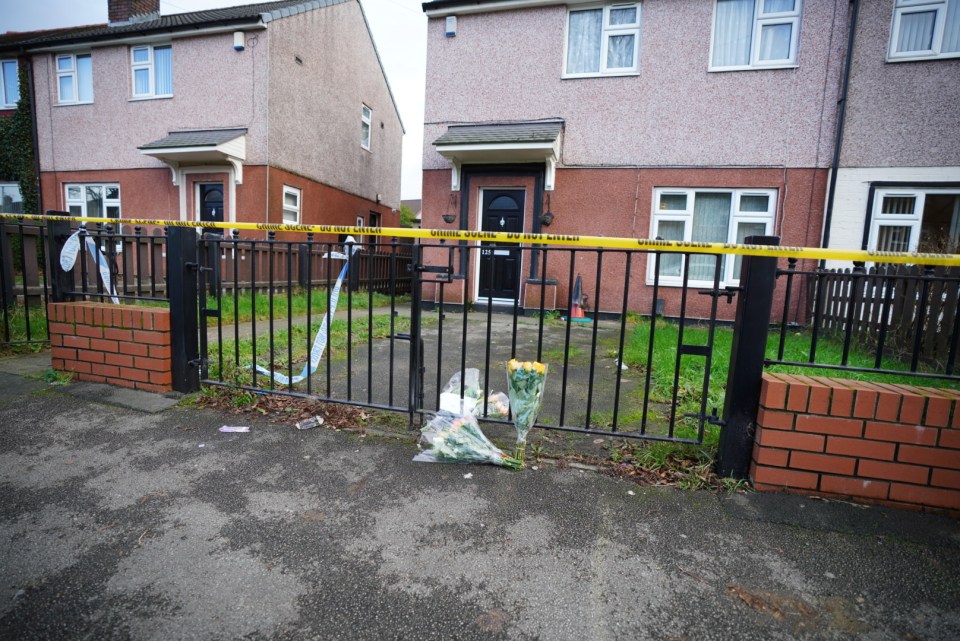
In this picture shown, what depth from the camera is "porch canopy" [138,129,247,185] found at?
10.8m

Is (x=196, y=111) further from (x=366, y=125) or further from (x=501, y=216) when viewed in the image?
(x=501, y=216)

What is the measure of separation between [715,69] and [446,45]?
211 inches

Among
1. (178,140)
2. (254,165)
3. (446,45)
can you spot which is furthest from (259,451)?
(178,140)

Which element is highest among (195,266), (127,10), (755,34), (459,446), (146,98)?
(127,10)

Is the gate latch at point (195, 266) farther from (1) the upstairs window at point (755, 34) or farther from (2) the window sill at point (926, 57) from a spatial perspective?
(2) the window sill at point (926, 57)

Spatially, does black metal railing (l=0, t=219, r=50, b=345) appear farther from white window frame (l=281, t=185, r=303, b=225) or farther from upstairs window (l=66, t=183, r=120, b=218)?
upstairs window (l=66, t=183, r=120, b=218)

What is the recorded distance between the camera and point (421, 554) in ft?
5.82

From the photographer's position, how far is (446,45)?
31.8 feet

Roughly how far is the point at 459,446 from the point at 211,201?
12369 millimetres

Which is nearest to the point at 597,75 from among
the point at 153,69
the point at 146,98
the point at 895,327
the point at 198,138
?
the point at 895,327

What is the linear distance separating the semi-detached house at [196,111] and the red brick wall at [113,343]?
868cm

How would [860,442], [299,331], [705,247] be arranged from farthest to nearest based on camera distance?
[299,331]
[705,247]
[860,442]

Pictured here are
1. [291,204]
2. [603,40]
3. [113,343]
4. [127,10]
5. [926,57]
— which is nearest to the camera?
[113,343]

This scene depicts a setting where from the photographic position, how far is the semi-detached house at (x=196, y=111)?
11.4 m
